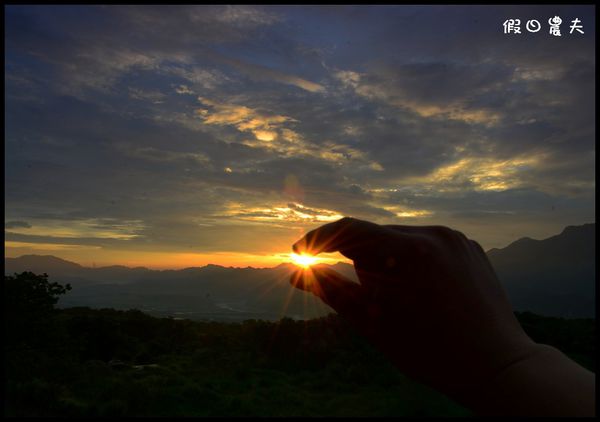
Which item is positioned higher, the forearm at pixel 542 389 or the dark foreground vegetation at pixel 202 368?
the forearm at pixel 542 389

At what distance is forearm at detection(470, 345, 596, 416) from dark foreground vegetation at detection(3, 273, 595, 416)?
18341 mm

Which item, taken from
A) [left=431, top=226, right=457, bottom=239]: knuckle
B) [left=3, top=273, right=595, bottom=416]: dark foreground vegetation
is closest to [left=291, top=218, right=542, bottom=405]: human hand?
[left=431, top=226, right=457, bottom=239]: knuckle

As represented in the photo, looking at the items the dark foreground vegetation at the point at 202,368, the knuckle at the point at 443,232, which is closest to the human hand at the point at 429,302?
the knuckle at the point at 443,232

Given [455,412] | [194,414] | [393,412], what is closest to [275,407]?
[194,414]

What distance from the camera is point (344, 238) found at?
1793 millimetres

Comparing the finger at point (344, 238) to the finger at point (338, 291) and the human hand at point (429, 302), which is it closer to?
the human hand at point (429, 302)

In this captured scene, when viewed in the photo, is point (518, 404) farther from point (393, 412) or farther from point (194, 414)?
point (393, 412)

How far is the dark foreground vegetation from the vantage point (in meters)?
17.2

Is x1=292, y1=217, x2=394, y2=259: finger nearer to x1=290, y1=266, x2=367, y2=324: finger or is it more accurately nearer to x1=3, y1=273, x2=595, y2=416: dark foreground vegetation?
x1=290, y1=266, x2=367, y2=324: finger

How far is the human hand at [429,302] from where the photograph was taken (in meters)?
1.56

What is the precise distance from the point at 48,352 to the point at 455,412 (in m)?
18.1

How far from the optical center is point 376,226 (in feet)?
5.77

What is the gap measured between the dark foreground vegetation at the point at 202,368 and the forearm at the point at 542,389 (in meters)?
18.3

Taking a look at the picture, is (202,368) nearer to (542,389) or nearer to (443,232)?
(443,232)
